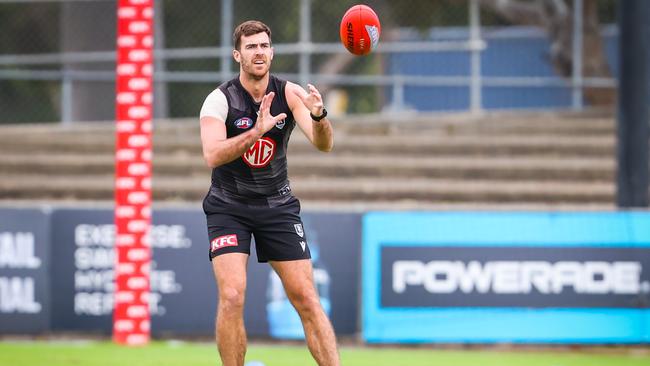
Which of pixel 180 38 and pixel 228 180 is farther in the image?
pixel 180 38

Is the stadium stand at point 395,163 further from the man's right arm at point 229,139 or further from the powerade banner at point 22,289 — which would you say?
the man's right arm at point 229,139

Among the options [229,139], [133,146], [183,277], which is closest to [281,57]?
[133,146]

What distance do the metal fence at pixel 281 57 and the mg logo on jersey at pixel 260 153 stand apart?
9762 mm

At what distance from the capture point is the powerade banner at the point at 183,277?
11.6m

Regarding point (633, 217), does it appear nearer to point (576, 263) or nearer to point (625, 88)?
point (576, 263)

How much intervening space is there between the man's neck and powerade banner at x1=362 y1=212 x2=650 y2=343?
13.0ft

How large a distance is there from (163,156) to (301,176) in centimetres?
195

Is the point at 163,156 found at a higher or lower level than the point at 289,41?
lower

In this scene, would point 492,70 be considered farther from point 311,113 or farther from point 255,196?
point 311,113

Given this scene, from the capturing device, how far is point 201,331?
1170cm

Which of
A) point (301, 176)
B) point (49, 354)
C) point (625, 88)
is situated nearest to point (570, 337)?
point (625, 88)

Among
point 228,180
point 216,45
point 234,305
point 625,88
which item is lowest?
point 234,305

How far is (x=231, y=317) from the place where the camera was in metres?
7.36

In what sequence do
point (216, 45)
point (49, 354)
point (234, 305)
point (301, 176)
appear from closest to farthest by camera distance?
1. point (234, 305)
2. point (49, 354)
3. point (301, 176)
4. point (216, 45)
